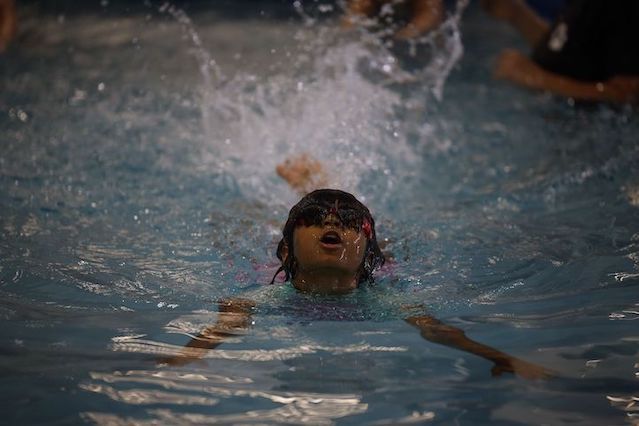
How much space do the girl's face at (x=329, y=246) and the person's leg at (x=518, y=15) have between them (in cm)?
436

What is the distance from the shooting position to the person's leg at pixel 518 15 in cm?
667

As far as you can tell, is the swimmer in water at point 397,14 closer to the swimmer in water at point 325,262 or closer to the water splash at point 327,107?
the water splash at point 327,107

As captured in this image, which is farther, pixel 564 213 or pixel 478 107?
pixel 478 107

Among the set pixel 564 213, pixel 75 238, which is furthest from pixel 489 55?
pixel 75 238

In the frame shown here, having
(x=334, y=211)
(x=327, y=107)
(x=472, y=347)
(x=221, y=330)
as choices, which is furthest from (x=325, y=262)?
(x=327, y=107)

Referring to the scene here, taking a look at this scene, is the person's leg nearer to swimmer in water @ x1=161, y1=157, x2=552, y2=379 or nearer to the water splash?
the water splash

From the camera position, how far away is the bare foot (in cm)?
418

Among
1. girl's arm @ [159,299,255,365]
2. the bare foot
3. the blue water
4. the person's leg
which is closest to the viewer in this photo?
the blue water

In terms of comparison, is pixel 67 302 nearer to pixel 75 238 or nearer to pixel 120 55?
pixel 75 238

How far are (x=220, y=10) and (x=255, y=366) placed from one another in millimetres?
6770

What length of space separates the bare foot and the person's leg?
3.04 meters

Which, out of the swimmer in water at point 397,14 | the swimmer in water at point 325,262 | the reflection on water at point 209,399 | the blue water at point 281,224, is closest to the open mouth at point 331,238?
the swimmer in water at point 325,262

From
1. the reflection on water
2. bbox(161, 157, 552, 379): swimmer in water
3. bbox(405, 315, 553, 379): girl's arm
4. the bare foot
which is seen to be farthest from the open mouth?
the bare foot

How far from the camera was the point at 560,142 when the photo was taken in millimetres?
5234
